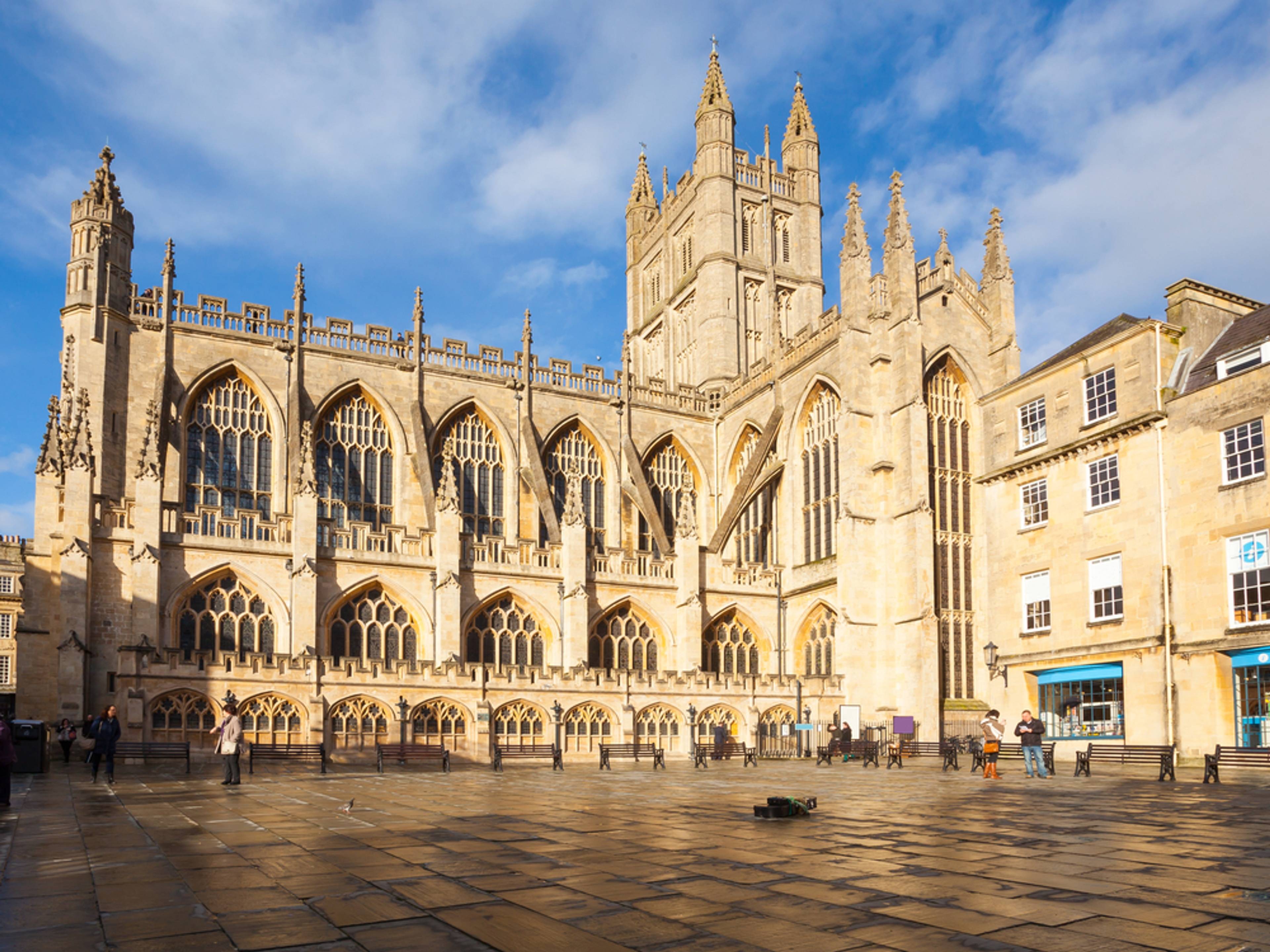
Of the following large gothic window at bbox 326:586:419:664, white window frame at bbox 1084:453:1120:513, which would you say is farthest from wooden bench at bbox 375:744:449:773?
white window frame at bbox 1084:453:1120:513

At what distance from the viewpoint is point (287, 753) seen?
2658 centimetres

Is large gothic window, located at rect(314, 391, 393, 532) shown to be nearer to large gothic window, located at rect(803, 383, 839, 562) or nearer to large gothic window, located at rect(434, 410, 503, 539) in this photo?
large gothic window, located at rect(434, 410, 503, 539)

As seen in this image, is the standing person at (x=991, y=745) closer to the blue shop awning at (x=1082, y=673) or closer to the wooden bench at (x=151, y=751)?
the blue shop awning at (x=1082, y=673)

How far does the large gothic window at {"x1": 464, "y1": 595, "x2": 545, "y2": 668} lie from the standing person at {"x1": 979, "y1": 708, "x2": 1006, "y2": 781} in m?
16.6

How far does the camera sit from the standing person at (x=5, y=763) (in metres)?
14.7

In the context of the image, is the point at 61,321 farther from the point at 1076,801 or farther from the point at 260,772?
the point at 1076,801

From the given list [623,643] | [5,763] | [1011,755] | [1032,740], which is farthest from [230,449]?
[1032,740]

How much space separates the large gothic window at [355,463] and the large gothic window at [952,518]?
762 inches

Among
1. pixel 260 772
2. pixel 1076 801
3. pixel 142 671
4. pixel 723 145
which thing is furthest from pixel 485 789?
pixel 723 145

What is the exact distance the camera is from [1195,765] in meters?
25.2

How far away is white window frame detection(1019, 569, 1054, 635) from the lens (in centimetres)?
3156

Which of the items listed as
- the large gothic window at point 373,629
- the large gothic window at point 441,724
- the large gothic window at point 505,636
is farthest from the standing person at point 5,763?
the large gothic window at point 505,636

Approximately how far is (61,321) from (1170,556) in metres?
34.1

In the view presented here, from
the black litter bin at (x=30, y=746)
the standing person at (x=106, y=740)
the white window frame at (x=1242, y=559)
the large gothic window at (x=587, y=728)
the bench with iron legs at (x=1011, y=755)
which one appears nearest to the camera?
the standing person at (x=106, y=740)
